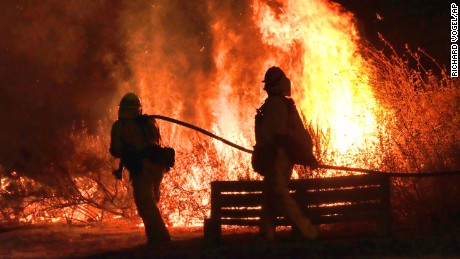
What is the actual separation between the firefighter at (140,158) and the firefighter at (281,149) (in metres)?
1.67

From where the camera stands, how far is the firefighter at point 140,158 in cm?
1140

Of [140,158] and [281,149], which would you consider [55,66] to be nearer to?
[140,158]

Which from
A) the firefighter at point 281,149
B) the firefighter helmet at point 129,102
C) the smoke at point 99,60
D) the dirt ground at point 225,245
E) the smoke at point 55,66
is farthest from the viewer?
the smoke at point 55,66

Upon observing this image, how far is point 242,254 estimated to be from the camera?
9.76 meters

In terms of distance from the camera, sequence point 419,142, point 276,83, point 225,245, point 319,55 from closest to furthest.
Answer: point 276,83, point 225,245, point 419,142, point 319,55

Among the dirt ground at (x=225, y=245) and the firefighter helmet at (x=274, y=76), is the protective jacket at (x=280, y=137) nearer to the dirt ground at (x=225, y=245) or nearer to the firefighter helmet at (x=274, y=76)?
the firefighter helmet at (x=274, y=76)

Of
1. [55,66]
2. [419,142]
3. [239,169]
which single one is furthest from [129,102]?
[55,66]

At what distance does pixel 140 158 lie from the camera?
11375 millimetres

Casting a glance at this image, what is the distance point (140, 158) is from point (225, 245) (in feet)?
5.34

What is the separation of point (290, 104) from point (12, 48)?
13981 millimetres

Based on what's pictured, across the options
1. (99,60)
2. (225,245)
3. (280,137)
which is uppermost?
(99,60)

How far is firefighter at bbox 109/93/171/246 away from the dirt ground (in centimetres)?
31

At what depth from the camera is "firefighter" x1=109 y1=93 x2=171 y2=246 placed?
449 inches

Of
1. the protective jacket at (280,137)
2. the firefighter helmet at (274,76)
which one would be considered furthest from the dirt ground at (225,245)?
the firefighter helmet at (274,76)
